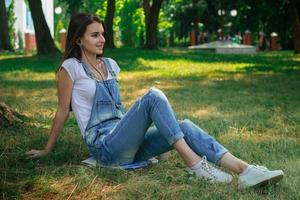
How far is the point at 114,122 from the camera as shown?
4285 mm

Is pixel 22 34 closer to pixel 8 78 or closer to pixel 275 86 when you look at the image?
pixel 8 78

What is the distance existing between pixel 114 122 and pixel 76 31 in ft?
2.39

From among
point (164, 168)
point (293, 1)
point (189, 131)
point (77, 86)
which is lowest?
point (164, 168)

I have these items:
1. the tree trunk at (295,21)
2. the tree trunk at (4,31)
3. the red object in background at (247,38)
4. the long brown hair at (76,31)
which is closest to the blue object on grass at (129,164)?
the long brown hair at (76,31)

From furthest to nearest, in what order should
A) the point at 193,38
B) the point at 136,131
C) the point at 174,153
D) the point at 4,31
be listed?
the point at 193,38
the point at 4,31
the point at 174,153
the point at 136,131

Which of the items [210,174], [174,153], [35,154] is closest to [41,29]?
[174,153]

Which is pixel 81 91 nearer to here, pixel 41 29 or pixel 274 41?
pixel 41 29

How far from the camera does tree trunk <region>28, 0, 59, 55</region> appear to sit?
1748cm

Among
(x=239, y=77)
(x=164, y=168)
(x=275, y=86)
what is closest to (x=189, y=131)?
(x=164, y=168)

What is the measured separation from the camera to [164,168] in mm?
4355

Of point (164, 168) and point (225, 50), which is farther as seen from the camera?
point (225, 50)

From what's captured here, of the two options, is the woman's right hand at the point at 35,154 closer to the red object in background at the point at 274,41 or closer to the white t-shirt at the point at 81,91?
the white t-shirt at the point at 81,91

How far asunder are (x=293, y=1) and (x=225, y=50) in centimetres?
705

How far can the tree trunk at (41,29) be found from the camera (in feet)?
57.4
